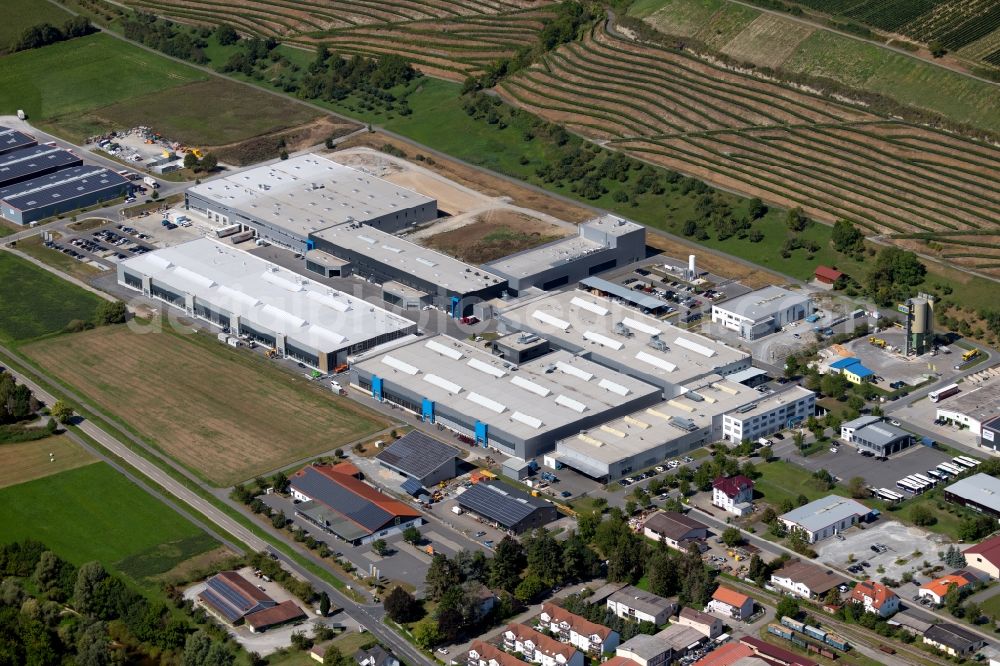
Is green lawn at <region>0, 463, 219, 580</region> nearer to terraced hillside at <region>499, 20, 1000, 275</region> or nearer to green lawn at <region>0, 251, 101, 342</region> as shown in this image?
green lawn at <region>0, 251, 101, 342</region>

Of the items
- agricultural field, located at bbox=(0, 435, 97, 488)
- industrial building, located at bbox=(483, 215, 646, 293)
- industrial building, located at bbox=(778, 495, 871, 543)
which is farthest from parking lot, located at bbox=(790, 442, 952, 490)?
agricultural field, located at bbox=(0, 435, 97, 488)

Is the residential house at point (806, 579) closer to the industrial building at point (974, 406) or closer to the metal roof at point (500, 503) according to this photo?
the metal roof at point (500, 503)

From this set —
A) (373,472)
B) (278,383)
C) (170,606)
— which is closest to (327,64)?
(278,383)

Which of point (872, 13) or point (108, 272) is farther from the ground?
point (872, 13)

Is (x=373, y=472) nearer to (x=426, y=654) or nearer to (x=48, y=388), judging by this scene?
(x=426, y=654)

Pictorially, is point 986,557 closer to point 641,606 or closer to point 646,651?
point 641,606

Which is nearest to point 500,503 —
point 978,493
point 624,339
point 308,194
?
point 624,339

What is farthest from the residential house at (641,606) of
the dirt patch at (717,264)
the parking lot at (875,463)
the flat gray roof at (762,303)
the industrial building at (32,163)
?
the industrial building at (32,163)
